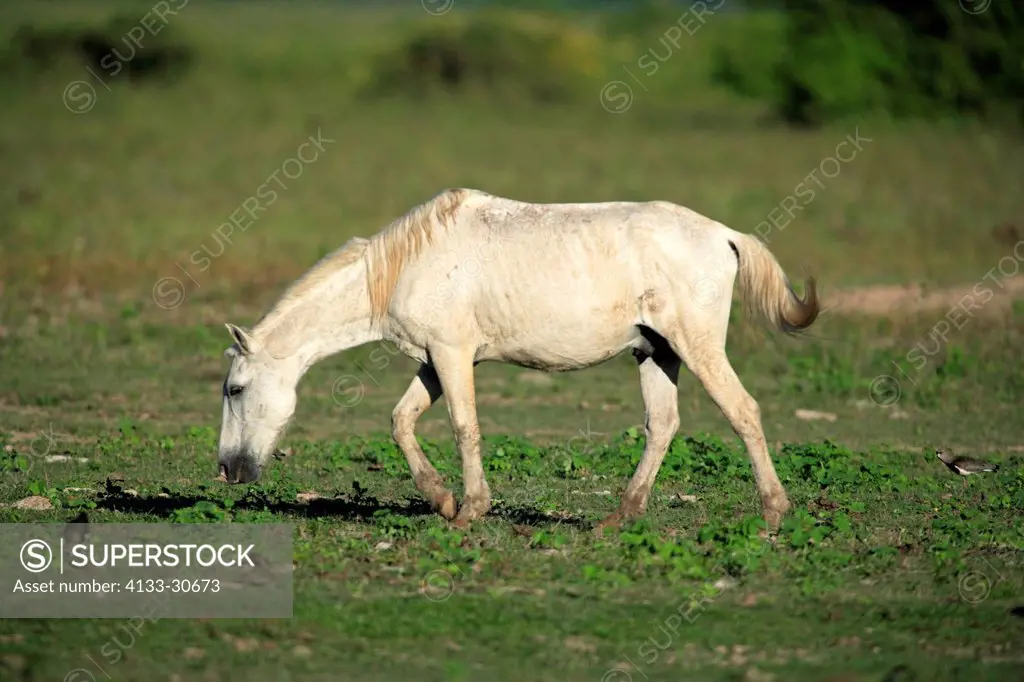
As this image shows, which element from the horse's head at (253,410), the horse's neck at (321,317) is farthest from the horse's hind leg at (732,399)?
the horse's head at (253,410)

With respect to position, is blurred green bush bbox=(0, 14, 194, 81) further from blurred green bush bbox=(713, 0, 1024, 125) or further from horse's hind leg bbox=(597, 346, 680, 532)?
horse's hind leg bbox=(597, 346, 680, 532)

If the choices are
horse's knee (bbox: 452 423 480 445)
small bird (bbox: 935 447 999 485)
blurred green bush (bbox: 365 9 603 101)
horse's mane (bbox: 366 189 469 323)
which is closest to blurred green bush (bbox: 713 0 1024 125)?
blurred green bush (bbox: 365 9 603 101)

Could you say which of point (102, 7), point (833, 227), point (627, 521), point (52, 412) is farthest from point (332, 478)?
point (102, 7)

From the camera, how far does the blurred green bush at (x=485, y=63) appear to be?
4294 centimetres

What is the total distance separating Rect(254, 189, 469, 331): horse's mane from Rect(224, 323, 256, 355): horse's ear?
0.13 m

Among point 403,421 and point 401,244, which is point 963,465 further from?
point 401,244

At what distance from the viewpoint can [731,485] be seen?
10688 mm

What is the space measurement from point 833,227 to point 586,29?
34.5 m

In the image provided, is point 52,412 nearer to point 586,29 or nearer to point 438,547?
point 438,547

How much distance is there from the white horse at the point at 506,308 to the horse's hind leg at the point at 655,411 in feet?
0.06

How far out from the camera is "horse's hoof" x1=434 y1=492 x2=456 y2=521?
30.5 ft

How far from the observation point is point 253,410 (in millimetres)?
9352

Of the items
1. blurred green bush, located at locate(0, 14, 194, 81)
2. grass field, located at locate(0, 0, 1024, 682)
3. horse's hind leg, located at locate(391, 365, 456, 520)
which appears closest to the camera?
grass field, located at locate(0, 0, 1024, 682)

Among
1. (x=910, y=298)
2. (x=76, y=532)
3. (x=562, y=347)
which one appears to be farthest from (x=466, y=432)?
(x=910, y=298)
